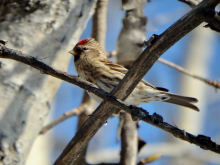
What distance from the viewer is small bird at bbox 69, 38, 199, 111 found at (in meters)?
3.18

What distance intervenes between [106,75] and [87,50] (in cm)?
42

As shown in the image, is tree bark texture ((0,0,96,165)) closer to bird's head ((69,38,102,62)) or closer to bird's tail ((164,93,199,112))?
bird's head ((69,38,102,62))

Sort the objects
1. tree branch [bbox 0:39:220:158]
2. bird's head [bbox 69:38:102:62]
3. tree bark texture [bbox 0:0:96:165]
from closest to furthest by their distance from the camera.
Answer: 1. tree branch [bbox 0:39:220:158]
2. tree bark texture [bbox 0:0:96:165]
3. bird's head [bbox 69:38:102:62]

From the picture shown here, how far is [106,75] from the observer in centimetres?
319

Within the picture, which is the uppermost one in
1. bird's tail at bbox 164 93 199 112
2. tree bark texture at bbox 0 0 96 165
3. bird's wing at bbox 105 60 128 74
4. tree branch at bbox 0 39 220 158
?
bird's tail at bbox 164 93 199 112

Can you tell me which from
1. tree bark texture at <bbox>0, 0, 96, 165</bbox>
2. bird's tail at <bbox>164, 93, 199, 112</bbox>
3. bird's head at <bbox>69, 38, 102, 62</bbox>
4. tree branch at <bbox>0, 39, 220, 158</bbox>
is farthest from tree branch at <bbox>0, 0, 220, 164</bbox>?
bird's head at <bbox>69, 38, 102, 62</bbox>

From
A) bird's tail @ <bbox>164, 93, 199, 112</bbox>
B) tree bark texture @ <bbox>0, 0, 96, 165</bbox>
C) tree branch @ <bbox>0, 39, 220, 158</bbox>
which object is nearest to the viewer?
tree branch @ <bbox>0, 39, 220, 158</bbox>

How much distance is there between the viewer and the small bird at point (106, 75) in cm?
318

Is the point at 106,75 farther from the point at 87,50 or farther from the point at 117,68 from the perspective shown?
the point at 87,50

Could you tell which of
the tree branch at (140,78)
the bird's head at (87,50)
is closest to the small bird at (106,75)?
the bird's head at (87,50)

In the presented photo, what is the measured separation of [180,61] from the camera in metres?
9.71

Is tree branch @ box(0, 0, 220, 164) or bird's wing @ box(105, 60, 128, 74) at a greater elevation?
bird's wing @ box(105, 60, 128, 74)

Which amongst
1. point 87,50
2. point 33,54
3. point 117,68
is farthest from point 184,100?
point 33,54

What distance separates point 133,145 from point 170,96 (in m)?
0.65
